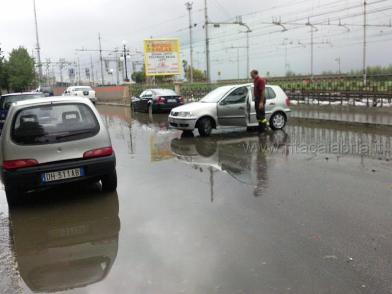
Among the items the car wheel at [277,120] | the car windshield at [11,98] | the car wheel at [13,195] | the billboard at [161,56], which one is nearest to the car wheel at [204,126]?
the car wheel at [277,120]

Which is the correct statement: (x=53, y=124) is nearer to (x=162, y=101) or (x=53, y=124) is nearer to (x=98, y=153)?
(x=98, y=153)

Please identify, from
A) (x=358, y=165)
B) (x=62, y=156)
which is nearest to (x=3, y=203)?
(x=62, y=156)

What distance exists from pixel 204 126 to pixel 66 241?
8.42 metres

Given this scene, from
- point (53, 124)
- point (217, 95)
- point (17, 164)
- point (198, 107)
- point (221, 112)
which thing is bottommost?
point (17, 164)

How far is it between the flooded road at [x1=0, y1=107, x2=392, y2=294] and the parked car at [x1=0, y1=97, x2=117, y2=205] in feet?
1.61

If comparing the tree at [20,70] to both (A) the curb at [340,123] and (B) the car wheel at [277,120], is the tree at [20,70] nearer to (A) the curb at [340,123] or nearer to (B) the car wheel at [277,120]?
(A) the curb at [340,123]

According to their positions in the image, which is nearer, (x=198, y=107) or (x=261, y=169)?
(x=261, y=169)

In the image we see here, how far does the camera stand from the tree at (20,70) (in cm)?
5970

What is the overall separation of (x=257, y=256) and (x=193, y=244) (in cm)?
75

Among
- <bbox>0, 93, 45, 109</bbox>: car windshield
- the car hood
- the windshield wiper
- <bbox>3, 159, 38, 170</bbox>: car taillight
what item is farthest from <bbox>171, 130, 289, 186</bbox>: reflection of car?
<bbox>0, 93, 45, 109</bbox>: car windshield

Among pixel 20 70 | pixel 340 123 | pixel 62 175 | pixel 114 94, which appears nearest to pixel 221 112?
pixel 340 123

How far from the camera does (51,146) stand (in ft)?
20.5

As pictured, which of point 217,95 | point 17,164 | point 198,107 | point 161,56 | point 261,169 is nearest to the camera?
point 17,164

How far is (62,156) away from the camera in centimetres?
627
